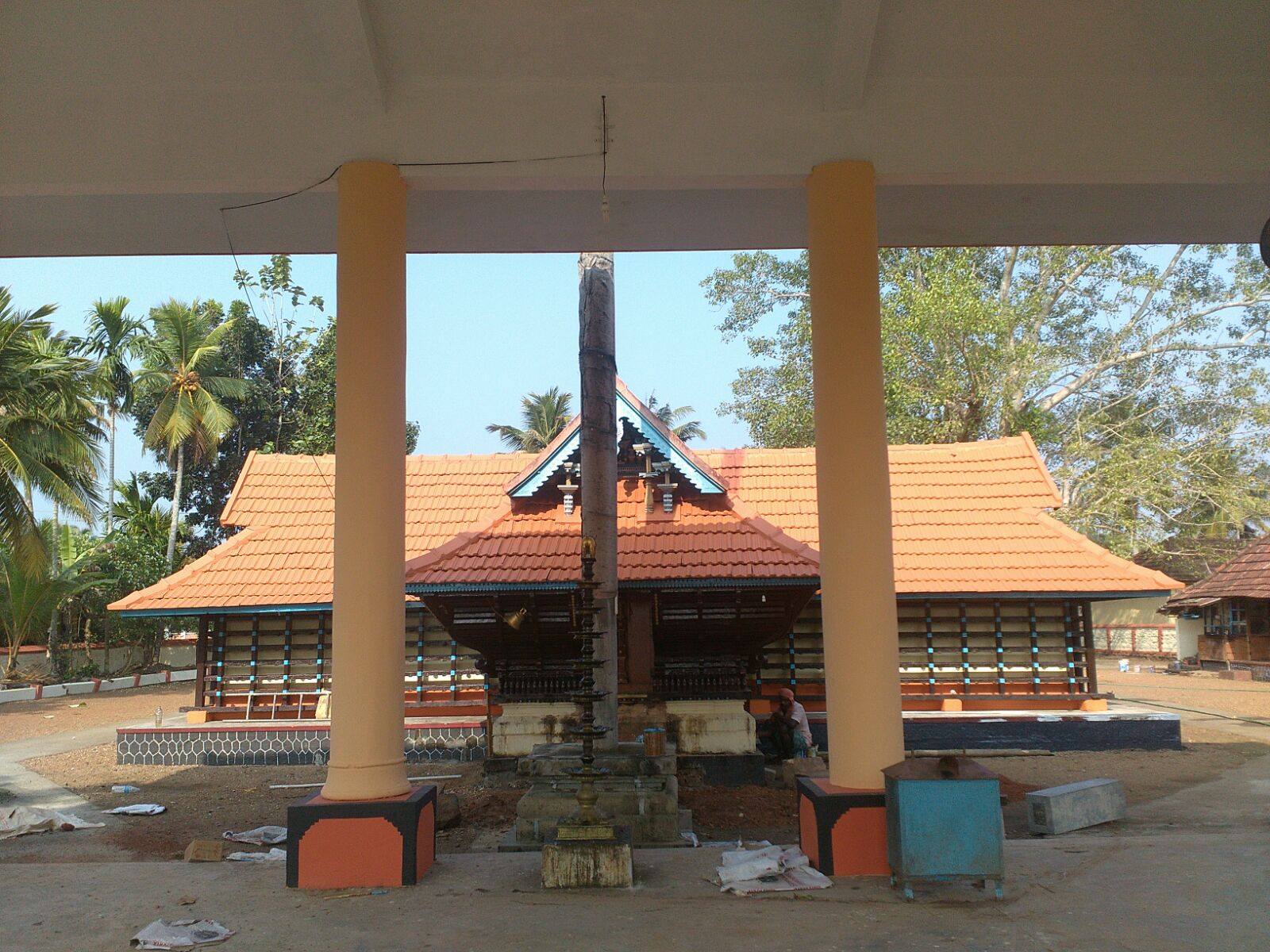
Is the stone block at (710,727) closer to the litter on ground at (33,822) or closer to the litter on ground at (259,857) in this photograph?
the litter on ground at (259,857)

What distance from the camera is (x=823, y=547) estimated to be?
5973 millimetres

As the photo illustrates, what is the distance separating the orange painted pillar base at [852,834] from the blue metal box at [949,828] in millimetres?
425

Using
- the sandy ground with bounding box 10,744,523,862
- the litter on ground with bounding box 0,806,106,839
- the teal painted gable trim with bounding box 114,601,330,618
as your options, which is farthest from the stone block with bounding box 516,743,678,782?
the teal painted gable trim with bounding box 114,601,330,618

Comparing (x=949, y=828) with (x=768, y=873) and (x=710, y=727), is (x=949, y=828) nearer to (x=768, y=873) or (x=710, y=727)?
(x=768, y=873)

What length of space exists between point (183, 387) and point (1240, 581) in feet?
93.8

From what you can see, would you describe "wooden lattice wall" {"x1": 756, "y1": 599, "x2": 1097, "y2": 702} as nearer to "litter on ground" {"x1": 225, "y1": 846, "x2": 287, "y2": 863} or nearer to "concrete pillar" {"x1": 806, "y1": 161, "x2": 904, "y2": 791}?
"concrete pillar" {"x1": 806, "y1": 161, "x2": 904, "y2": 791}

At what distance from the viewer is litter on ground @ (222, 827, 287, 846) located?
7.93 meters

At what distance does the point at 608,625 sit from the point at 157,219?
4583 millimetres

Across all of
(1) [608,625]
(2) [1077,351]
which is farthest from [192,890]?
(2) [1077,351]

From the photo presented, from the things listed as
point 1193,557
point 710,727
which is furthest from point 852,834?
point 1193,557

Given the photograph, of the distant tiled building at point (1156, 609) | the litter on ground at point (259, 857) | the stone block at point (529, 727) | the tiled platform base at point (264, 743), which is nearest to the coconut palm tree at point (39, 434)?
the tiled platform base at point (264, 743)

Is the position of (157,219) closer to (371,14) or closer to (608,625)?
(371,14)

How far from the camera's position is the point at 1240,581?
24688 millimetres

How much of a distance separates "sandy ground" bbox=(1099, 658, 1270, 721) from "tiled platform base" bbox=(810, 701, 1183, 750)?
5122mm
